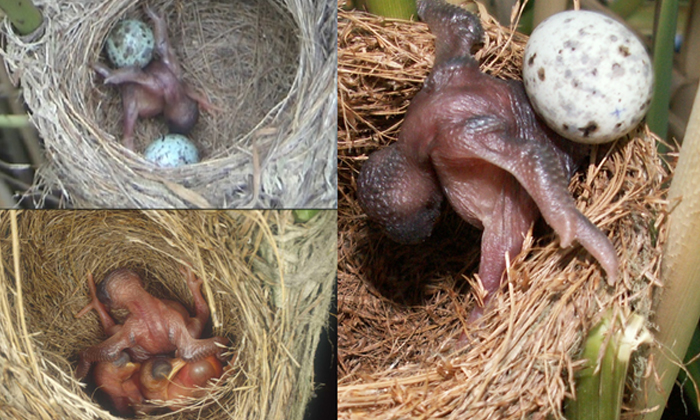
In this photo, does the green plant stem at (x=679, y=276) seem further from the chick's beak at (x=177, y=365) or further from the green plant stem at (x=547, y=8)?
the chick's beak at (x=177, y=365)

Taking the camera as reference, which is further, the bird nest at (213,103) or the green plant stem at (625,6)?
the green plant stem at (625,6)

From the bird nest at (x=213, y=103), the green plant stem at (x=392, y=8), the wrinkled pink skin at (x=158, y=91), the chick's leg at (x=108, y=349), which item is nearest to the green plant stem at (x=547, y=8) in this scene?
the green plant stem at (x=392, y=8)

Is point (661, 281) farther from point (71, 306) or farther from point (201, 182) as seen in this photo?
point (71, 306)

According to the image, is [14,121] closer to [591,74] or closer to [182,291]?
[182,291]

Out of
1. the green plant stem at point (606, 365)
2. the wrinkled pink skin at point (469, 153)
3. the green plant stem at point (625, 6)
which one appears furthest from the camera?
the green plant stem at point (625, 6)

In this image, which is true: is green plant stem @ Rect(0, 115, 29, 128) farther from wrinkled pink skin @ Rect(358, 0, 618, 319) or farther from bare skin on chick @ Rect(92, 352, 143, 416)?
wrinkled pink skin @ Rect(358, 0, 618, 319)

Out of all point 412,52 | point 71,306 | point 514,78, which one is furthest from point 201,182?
point 514,78
